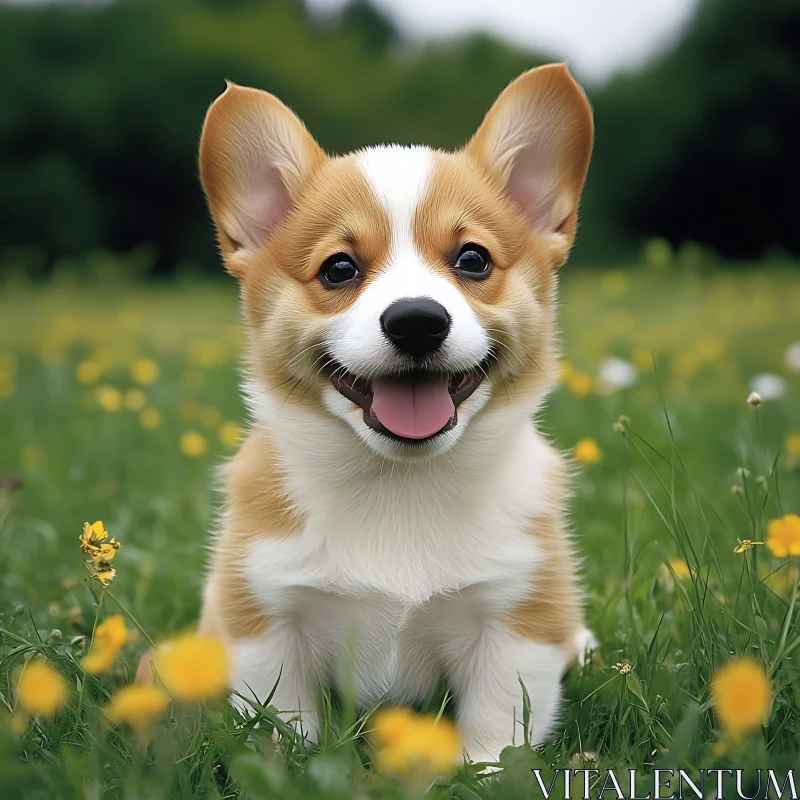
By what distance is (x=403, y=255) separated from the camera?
7.09 ft

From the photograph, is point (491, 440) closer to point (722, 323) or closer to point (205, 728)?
point (205, 728)

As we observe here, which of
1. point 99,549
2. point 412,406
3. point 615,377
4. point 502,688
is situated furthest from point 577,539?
point 99,549

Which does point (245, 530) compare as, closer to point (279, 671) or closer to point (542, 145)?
point (279, 671)

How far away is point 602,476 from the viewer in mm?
4066

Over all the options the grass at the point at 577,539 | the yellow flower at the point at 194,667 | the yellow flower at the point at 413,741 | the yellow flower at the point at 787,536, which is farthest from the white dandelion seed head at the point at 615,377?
the yellow flower at the point at 194,667

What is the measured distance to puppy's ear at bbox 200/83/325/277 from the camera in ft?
7.70

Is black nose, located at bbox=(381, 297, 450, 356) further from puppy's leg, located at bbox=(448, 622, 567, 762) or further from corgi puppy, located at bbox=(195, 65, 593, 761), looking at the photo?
puppy's leg, located at bbox=(448, 622, 567, 762)

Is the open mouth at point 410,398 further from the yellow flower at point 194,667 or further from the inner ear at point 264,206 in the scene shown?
the yellow flower at point 194,667

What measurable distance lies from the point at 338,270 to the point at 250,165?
0.45 meters

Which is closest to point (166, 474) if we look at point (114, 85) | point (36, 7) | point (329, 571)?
point (329, 571)

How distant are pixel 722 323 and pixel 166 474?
508 centimetres

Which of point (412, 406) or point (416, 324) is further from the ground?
point (416, 324)

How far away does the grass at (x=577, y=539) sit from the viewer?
1.77 m

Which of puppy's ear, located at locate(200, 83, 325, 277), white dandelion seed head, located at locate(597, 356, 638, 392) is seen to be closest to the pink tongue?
puppy's ear, located at locate(200, 83, 325, 277)
